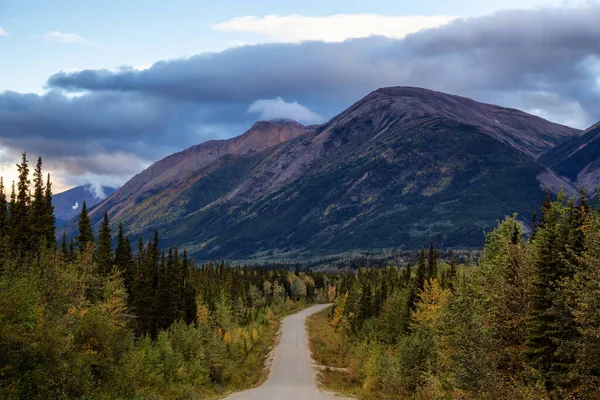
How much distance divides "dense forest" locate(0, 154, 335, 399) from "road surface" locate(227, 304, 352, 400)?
11.2 feet

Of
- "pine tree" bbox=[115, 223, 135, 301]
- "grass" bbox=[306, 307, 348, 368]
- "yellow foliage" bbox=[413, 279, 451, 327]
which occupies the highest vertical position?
"pine tree" bbox=[115, 223, 135, 301]

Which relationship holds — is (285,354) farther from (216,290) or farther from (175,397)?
(175,397)

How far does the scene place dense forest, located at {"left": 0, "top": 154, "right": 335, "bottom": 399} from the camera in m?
31.0

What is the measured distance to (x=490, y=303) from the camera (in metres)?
47.0

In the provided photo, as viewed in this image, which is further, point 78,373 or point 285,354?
point 285,354

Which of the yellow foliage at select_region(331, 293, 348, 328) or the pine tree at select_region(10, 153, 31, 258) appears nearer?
the pine tree at select_region(10, 153, 31, 258)

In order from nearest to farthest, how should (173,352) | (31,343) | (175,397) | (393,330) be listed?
(31,343)
(175,397)
(173,352)
(393,330)

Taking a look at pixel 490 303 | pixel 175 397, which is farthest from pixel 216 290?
pixel 490 303

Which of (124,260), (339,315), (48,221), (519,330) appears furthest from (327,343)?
(519,330)

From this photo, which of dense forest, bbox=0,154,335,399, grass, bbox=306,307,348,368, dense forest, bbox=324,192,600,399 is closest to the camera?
dense forest, bbox=324,192,600,399

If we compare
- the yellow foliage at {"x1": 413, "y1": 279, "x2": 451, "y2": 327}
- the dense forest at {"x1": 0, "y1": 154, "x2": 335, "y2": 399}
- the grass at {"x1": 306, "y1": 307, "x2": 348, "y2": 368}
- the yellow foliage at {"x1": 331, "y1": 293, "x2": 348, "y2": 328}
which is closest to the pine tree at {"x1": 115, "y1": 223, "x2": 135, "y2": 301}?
the dense forest at {"x1": 0, "y1": 154, "x2": 335, "y2": 399}

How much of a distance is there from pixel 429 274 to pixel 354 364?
16.5 meters

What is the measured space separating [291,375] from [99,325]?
38.6m

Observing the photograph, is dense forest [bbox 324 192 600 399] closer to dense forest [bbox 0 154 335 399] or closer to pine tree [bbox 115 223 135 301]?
dense forest [bbox 0 154 335 399]
